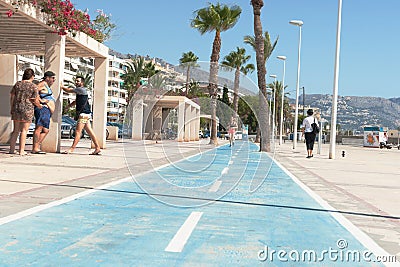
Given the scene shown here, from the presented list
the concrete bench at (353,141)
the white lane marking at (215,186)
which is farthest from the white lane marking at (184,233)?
the concrete bench at (353,141)

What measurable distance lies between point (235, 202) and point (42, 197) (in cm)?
298

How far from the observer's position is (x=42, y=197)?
300 inches

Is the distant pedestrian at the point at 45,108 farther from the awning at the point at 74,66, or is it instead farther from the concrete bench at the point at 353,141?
the awning at the point at 74,66

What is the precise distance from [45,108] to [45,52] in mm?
2473

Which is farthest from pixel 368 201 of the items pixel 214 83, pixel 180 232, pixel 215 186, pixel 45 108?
pixel 45 108

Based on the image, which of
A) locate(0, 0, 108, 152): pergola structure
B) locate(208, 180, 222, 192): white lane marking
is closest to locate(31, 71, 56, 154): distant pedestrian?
locate(0, 0, 108, 152): pergola structure

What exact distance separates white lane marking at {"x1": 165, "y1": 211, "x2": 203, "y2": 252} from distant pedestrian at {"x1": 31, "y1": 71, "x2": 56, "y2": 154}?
29.3 ft

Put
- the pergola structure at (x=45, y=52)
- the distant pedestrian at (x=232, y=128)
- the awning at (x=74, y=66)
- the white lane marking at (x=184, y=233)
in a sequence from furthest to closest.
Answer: the awning at (x=74, y=66), the distant pedestrian at (x=232, y=128), the pergola structure at (x=45, y=52), the white lane marking at (x=184, y=233)

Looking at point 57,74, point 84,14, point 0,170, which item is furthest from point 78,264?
point 84,14

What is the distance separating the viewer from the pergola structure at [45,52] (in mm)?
14867

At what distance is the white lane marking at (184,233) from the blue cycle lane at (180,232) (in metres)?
0.01

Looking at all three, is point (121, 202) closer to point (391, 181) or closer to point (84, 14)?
point (391, 181)

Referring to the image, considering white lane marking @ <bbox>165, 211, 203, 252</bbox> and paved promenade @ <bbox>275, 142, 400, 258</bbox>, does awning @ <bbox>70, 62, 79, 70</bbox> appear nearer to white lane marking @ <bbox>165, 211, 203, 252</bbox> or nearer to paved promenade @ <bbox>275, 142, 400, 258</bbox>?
paved promenade @ <bbox>275, 142, 400, 258</bbox>

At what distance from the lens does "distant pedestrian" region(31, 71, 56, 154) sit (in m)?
14.4
